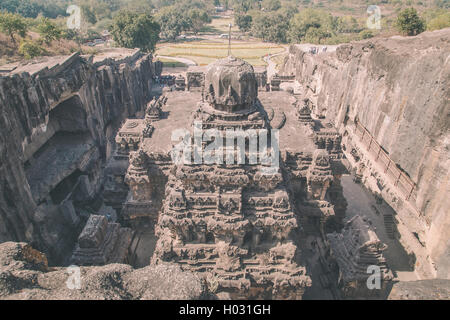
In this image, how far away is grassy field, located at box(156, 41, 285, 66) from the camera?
233 feet

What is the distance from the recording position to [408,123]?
20141 millimetres

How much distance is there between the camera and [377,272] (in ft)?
48.8

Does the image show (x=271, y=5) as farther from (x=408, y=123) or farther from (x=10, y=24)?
(x=408, y=123)

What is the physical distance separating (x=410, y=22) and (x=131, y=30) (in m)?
47.7

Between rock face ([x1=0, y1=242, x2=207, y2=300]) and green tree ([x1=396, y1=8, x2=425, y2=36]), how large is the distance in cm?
4928

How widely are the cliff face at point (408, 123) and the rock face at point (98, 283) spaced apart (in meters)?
15.4

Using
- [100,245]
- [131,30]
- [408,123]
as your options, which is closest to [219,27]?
[131,30]

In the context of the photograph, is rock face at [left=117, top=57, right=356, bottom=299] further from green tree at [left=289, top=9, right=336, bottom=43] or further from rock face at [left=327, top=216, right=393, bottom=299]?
green tree at [left=289, top=9, right=336, bottom=43]

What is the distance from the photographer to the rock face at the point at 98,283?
24.8 feet

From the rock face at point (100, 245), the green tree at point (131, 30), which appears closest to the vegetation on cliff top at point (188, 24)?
the green tree at point (131, 30)

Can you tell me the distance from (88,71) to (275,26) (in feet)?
255

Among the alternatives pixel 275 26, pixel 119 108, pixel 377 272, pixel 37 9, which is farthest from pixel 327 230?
pixel 37 9

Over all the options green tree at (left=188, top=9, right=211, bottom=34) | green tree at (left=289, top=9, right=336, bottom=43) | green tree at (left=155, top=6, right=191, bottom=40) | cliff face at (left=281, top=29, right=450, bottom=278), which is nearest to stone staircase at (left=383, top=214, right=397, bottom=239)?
cliff face at (left=281, top=29, right=450, bottom=278)
